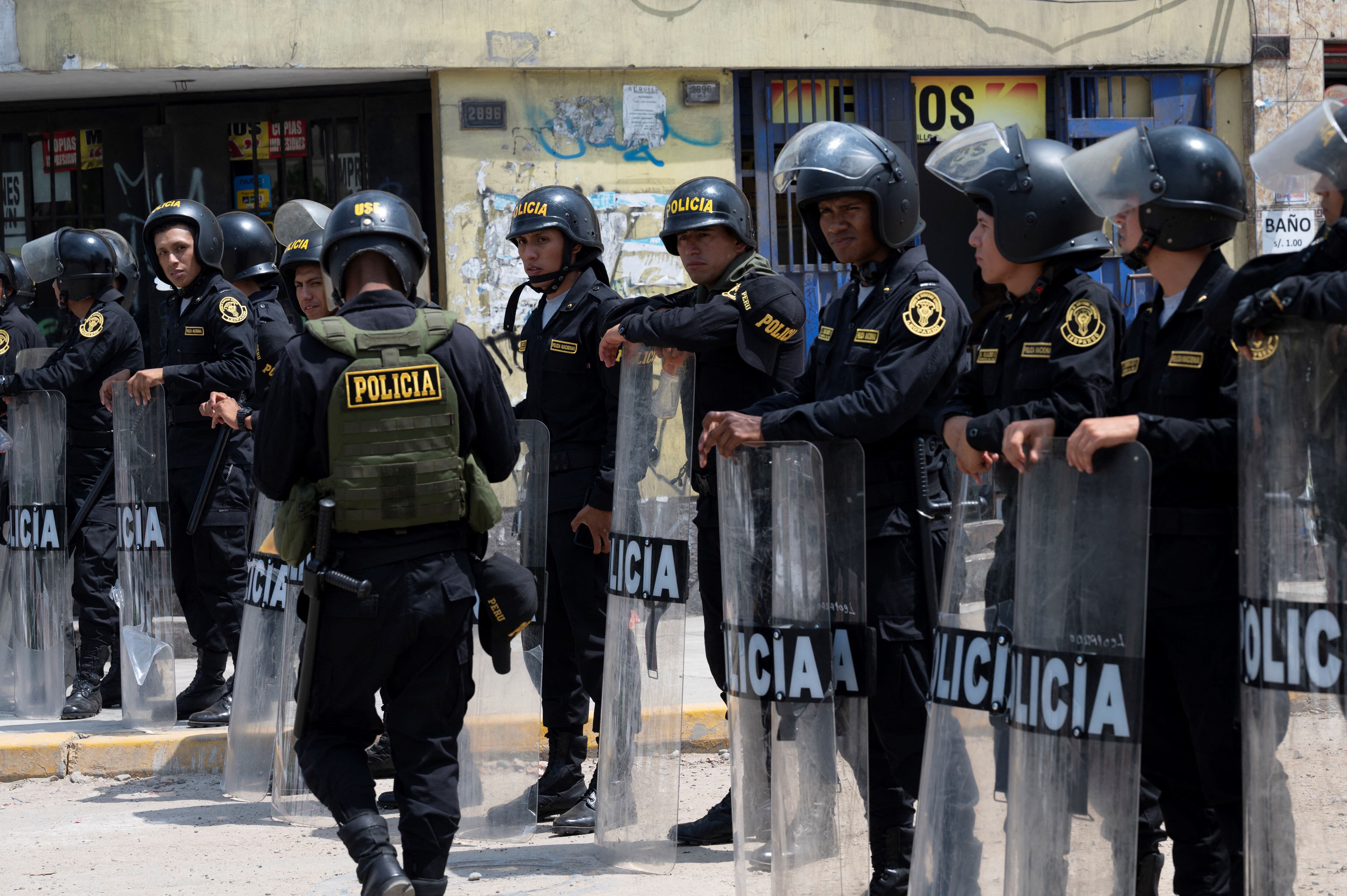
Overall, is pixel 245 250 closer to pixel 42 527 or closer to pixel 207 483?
pixel 207 483

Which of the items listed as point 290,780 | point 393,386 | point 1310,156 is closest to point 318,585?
point 393,386

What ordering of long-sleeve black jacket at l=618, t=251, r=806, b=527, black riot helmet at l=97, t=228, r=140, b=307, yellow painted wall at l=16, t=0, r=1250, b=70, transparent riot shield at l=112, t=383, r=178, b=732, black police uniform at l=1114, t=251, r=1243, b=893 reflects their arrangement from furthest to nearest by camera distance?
yellow painted wall at l=16, t=0, r=1250, b=70 → black riot helmet at l=97, t=228, r=140, b=307 → transparent riot shield at l=112, t=383, r=178, b=732 → long-sleeve black jacket at l=618, t=251, r=806, b=527 → black police uniform at l=1114, t=251, r=1243, b=893

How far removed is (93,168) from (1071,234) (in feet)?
25.8

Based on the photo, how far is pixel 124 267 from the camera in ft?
24.3

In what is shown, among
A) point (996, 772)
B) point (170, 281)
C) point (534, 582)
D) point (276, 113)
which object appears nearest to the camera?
point (996, 772)

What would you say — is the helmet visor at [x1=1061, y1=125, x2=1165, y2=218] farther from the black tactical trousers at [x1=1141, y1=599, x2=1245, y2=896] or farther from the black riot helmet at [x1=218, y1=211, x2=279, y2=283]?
the black riot helmet at [x1=218, y1=211, x2=279, y2=283]

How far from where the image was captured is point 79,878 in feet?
15.3

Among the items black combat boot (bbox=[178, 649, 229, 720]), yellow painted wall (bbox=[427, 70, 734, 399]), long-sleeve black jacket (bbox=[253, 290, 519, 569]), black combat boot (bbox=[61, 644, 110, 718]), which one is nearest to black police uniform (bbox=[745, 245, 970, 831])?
long-sleeve black jacket (bbox=[253, 290, 519, 569])

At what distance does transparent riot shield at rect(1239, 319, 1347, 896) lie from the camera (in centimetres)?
291

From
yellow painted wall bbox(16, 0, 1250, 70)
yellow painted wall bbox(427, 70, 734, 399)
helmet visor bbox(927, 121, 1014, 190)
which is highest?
yellow painted wall bbox(16, 0, 1250, 70)

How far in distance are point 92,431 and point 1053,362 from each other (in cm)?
505

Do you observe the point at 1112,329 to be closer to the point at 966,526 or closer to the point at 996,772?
the point at 966,526

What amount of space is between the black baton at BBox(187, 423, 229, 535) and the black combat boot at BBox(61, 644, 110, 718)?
99 centimetres

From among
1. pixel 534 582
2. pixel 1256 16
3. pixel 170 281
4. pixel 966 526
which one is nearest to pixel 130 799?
pixel 170 281
